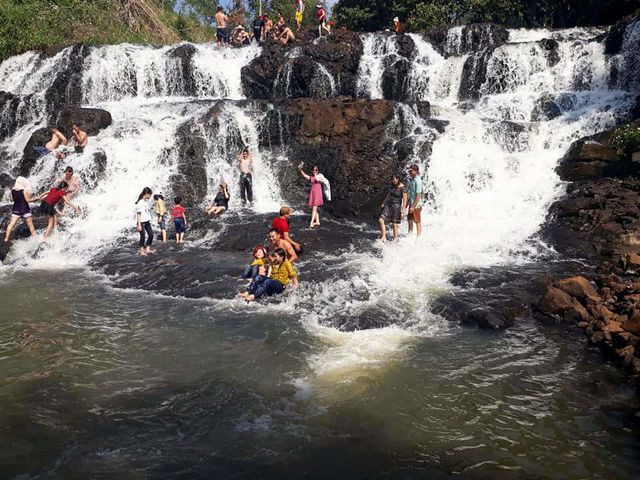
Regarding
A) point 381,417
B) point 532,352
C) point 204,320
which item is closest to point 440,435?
point 381,417

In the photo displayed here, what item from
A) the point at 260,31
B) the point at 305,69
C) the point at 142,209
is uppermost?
the point at 260,31

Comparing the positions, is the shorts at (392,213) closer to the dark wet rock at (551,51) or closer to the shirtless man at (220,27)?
the dark wet rock at (551,51)

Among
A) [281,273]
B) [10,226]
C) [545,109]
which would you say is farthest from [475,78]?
[10,226]

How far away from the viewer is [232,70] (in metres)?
24.5

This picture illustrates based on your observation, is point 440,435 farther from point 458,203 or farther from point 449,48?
point 449,48

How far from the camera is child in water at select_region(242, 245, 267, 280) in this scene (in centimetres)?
863

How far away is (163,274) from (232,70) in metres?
15.8

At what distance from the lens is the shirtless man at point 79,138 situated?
16.8 m

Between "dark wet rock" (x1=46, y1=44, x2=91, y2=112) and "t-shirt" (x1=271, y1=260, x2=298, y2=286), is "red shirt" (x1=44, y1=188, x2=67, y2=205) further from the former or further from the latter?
"dark wet rock" (x1=46, y1=44, x2=91, y2=112)

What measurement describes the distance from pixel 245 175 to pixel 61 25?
20838 millimetres

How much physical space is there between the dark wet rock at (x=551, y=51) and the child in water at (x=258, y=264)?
16638 mm

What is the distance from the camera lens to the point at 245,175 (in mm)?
15688

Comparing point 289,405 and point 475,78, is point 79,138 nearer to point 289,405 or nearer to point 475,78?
point 289,405

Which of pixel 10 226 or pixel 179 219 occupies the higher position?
pixel 179 219
